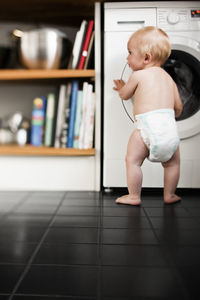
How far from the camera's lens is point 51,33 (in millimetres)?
1508

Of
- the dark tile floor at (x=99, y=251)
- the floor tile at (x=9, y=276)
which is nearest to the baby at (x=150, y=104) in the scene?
the dark tile floor at (x=99, y=251)

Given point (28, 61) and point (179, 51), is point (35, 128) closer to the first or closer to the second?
point (28, 61)

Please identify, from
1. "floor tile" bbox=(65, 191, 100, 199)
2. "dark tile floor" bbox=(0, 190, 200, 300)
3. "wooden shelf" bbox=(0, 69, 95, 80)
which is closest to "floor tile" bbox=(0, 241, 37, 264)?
"dark tile floor" bbox=(0, 190, 200, 300)

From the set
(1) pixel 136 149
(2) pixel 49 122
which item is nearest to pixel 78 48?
(2) pixel 49 122

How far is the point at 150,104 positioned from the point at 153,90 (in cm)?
6

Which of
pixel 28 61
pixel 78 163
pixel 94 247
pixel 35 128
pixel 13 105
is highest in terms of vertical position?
pixel 28 61

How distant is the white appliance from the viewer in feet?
4.60

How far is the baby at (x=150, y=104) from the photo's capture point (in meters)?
1.22

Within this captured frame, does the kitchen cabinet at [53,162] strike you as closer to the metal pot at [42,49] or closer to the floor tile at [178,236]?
the metal pot at [42,49]

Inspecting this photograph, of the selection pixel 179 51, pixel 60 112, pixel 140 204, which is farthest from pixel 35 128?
pixel 179 51

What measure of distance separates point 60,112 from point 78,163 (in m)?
0.29

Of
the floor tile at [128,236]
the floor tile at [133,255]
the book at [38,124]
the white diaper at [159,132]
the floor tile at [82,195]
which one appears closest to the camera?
the floor tile at [133,255]

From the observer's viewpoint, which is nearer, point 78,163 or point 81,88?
point 78,163

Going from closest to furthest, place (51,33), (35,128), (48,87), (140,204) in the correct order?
(140,204)
(51,33)
(35,128)
(48,87)
